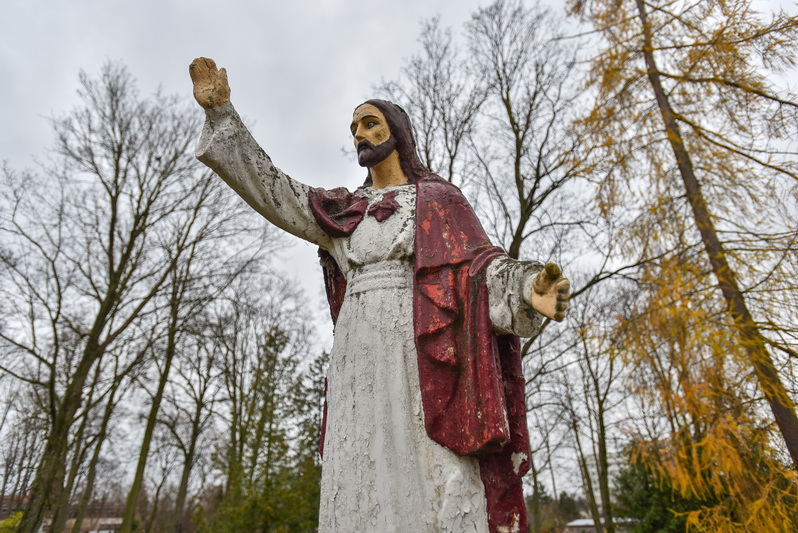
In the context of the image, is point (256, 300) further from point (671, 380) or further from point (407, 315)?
point (407, 315)

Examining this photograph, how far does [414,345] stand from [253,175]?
3.45ft

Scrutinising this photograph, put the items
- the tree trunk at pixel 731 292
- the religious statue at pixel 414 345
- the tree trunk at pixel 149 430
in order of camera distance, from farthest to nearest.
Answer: the tree trunk at pixel 149 430, the tree trunk at pixel 731 292, the religious statue at pixel 414 345

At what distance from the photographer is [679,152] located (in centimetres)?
697

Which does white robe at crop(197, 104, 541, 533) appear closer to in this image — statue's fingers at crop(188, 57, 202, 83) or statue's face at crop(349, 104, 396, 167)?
statue's fingers at crop(188, 57, 202, 83)

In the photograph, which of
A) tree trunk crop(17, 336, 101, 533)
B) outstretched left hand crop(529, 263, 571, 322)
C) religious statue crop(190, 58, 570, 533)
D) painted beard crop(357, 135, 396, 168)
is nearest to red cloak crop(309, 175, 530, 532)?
religious statue crop(190, 58, 570, 533)

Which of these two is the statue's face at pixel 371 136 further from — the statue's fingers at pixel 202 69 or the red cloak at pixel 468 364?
the statue's fingers at pixel 202 69

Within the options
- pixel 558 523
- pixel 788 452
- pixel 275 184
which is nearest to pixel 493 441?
pixel 275 184

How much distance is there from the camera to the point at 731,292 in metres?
6.10

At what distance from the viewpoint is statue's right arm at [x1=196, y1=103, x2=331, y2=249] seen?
2293 millimetres

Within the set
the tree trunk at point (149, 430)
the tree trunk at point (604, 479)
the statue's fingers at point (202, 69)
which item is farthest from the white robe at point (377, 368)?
the tree trunk at point (604, 479)

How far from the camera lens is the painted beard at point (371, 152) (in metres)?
2.79

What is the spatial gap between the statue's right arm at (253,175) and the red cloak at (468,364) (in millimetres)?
577

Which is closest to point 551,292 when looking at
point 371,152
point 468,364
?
point 468,364

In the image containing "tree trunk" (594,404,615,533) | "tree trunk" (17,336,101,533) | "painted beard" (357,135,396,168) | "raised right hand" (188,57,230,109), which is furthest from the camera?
"tree trunk" (594,404,615,533)
